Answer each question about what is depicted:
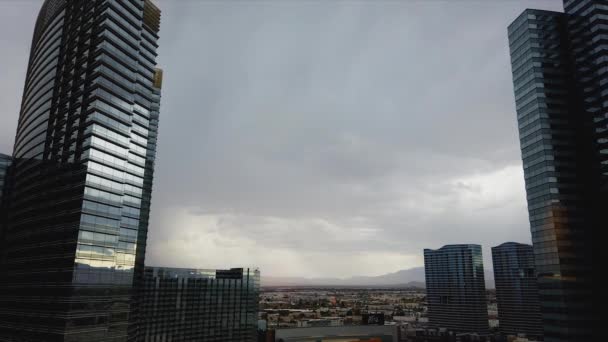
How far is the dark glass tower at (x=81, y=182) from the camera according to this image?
107 meters

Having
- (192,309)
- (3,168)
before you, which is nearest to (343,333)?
(192,309)

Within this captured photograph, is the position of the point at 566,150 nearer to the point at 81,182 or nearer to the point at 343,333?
the point at 343,333

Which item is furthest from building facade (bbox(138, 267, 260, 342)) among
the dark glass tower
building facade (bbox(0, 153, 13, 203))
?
building facade (bbox(0, 153, 13, 203))

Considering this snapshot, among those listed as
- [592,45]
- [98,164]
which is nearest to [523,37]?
[592,45]

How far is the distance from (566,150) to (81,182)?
137 m

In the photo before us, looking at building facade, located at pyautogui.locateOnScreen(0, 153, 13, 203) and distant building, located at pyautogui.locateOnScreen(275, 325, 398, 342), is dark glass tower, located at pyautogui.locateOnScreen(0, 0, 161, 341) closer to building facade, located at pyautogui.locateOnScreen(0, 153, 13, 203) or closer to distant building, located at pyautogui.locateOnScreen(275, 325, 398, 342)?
building facade, located at pyautogui.locateOnScreen(0, 153, 13, 203)

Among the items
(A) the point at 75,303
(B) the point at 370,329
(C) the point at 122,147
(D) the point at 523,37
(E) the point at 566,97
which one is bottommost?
(B) the point at 370,329

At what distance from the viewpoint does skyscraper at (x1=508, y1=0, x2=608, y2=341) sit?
11431 centimetres

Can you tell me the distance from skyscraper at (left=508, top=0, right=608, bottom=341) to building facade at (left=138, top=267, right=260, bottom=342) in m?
128

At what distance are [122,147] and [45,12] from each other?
78496mm

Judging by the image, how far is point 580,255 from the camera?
4601 inches

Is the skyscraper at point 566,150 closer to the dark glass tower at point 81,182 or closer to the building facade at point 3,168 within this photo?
the dark glass tower at point 81,182

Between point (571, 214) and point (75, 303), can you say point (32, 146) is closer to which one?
point (75, 303)

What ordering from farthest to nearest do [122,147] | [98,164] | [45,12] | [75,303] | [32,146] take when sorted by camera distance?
[45,12] → [32,146] → [122,147] → [98,164] → [75,303]
